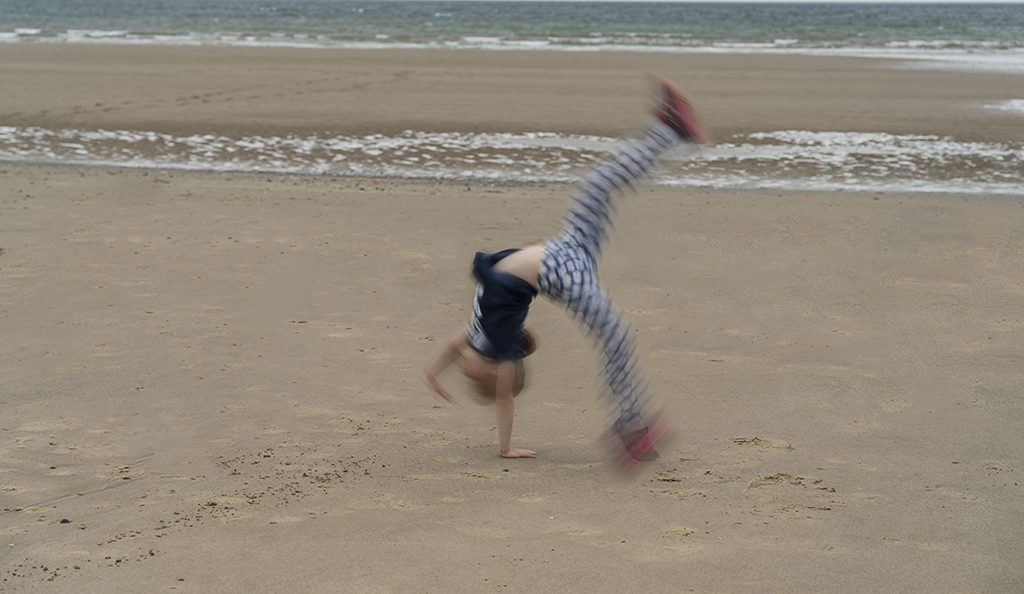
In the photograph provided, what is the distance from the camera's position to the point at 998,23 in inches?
1874

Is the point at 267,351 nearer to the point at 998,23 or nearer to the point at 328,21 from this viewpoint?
the point at 328,21

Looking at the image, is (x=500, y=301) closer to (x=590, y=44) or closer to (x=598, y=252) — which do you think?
(x=598, y=252)

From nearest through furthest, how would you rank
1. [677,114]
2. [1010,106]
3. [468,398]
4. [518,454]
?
[677,114] < [518,454] < [468,398] < [1010,106]

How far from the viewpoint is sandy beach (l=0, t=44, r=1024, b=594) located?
131 inches

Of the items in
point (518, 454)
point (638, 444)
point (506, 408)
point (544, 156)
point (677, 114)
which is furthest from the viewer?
point (544, 156)

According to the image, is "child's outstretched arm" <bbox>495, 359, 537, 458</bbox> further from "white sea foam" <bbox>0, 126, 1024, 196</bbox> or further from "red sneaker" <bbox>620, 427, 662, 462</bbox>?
"white sea foam" <bbox>0, 126, 1024, 196</bbox>

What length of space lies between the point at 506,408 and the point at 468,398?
879mm

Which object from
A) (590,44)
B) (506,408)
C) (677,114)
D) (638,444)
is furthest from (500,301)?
(590,44)

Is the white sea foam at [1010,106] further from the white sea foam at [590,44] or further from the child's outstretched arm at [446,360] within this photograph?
the child's outstretched arm at [446,360]

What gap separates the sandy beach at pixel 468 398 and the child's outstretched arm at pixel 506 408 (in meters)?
0.06

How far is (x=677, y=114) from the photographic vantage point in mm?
3703

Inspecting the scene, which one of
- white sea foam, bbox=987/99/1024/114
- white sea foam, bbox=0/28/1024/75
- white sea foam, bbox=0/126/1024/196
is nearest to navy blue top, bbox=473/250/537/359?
white sea foam, bbox=0/126/1024/196

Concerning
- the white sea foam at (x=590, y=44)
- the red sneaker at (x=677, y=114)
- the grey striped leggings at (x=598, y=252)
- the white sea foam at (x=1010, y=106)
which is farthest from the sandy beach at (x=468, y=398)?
the white sea foam at (x=590, y=44)

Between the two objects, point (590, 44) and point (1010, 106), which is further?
point (590, 44)
